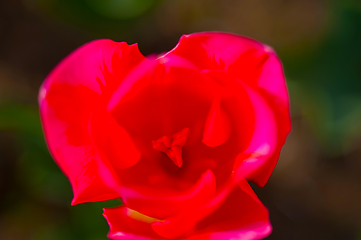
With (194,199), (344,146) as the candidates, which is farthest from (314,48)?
(194,199)

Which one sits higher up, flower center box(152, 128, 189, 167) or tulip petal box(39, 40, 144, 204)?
tulip petal box(39, 40, 144, 204)

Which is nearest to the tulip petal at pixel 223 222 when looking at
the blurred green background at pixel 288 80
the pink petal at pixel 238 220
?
the pink petal at pixel 238 220

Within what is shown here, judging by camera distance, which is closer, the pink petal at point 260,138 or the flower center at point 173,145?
the pink petal at point 260,138

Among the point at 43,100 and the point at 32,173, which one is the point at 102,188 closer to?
the point at 43,100

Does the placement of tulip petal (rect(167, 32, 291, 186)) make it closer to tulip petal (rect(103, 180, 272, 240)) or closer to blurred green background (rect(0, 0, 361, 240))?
tulip petal (rect(103, 180, 272, 240))

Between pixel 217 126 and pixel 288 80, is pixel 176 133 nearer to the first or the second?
pixel 217 126

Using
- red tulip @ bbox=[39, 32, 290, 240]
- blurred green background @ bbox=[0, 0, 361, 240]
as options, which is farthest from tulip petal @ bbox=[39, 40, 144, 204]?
blurred green background @ bbox=[0, 0, 361, 240]

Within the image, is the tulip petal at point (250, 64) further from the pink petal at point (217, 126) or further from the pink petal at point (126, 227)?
the pink petal at point (126, 227)
